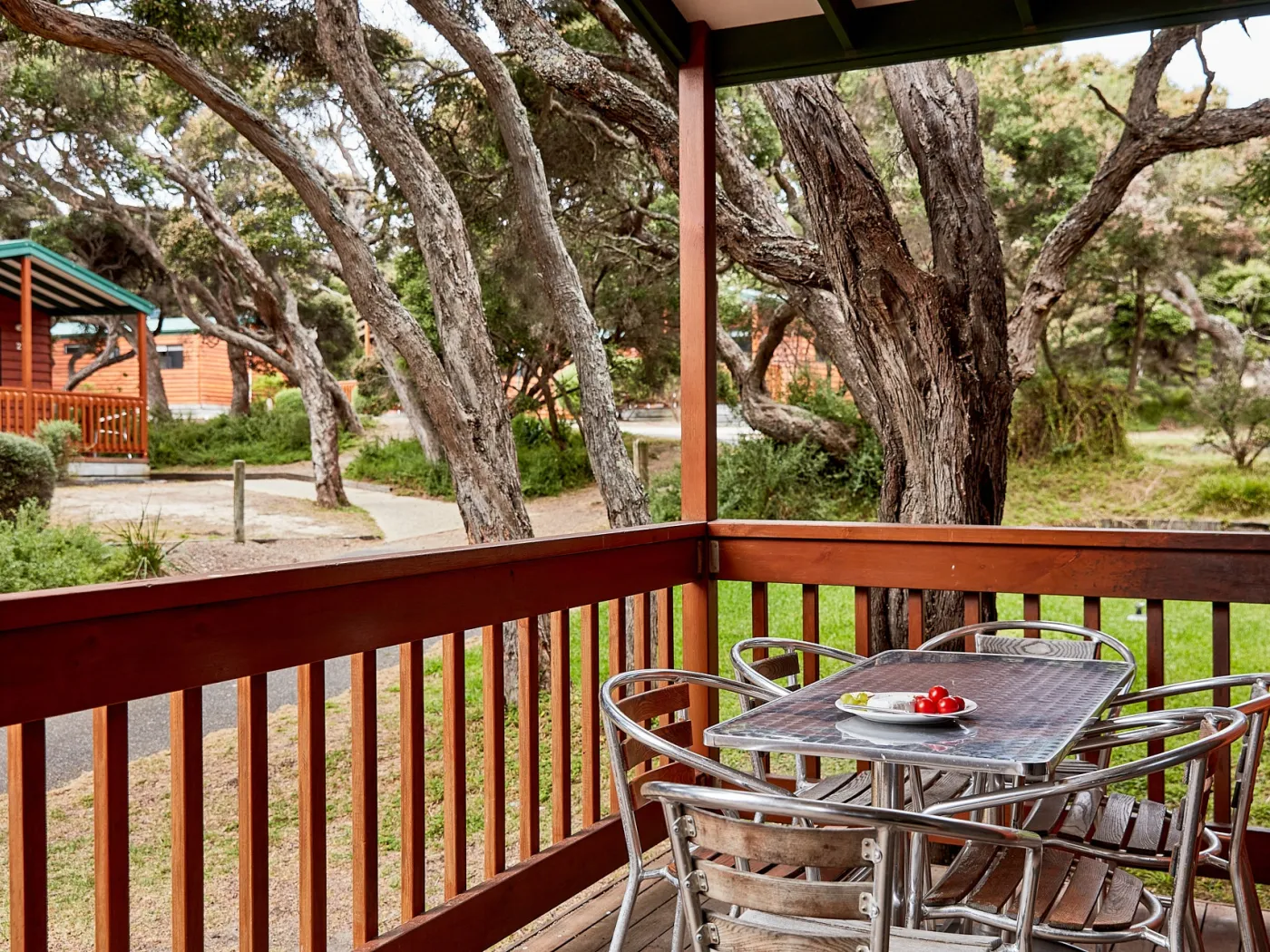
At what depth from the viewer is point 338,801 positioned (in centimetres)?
758

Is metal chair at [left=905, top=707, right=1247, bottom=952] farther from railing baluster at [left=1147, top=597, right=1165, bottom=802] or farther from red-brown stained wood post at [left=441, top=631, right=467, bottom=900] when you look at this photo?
red-brown stained wood post at [left=441, top=631, right=467, bottom=900]

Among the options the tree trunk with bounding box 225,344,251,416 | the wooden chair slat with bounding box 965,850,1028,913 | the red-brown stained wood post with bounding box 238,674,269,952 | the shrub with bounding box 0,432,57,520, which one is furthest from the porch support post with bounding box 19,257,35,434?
the wooden chair slat with bounding box 965,850,1028,913

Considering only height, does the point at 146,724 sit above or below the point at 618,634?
below

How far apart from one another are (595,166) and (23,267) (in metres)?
6.98

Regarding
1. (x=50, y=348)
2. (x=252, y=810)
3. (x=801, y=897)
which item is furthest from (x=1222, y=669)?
(x=50, y=348)

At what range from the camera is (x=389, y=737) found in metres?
8.66

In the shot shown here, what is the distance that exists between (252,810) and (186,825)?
0.49 ft

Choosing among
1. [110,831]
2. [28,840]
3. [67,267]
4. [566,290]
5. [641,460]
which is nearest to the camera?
[28,840]

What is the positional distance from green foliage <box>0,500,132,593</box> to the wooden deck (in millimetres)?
9575

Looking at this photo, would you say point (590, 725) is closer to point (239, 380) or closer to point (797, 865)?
point (797, 865)

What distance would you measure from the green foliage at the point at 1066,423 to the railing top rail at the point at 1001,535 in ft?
35.3

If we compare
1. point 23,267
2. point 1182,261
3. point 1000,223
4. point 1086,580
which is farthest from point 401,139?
point 1182,261

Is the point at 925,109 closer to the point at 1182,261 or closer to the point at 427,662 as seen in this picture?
the point at 427,662

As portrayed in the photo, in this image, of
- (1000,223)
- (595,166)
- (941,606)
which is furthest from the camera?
(1000,223)
